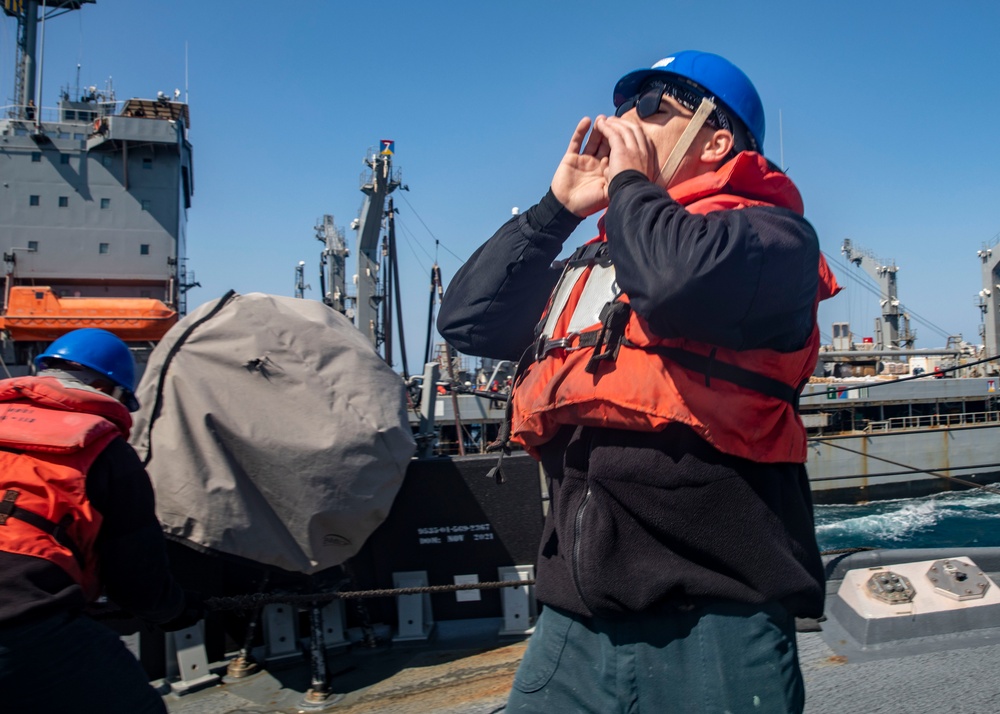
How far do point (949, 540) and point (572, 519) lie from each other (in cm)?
2315

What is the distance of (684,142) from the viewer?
1351 mm

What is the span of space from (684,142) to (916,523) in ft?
83.5

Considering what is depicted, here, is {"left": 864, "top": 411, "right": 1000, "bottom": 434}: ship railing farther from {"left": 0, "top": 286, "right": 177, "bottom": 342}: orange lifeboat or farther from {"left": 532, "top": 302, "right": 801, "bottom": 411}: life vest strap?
{"left": 532, "top": 302, "right": 801, "bottom": 411}: life vest strap

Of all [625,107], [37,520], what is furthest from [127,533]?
[625,107]

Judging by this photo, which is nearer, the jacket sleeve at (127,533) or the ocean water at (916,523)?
the jacket sleeve at (127,533)

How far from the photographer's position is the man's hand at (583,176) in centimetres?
149

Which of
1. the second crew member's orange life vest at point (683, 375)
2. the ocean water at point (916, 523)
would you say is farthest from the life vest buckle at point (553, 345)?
the ocean water at point (916, 523)

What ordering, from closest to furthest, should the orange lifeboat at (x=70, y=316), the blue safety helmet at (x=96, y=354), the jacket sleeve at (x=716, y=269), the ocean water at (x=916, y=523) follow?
the jacket sleeve at (x=716, y=269) < the blue safety helmet at (x=96, y=354) < the ocean water at (x=916, y=523) < the orange lifeboat at (x=70, y=316)

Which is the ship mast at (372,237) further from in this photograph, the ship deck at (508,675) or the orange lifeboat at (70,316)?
the ship deck at (508,675)

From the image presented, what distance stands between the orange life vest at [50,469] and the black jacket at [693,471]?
1.34 metres

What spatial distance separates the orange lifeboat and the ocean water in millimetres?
20025

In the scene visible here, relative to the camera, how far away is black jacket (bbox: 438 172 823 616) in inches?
42.3

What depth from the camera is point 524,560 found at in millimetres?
3602

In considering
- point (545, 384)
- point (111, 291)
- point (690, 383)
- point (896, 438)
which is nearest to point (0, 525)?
point (545, 384)
